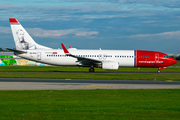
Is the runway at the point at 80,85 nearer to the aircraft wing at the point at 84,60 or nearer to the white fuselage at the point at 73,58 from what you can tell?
the aircraft wing at the point at 84,60

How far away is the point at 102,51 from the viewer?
4619cm

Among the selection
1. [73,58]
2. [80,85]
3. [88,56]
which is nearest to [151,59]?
[88,56]

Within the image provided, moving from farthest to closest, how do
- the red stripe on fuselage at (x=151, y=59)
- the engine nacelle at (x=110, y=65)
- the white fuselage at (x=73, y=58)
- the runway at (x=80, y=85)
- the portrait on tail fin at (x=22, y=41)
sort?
the portrait on tail fin at (x=22, y=41)
the white fuselage at (x=73, y=58)
the red stripe on fuselage at (x=151, y=59)
the engine nacelle at (x=110, y=65)
the runway at (x=80, y=85)

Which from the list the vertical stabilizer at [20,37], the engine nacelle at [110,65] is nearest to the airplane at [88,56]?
the vertical stabilizer at [20,37]

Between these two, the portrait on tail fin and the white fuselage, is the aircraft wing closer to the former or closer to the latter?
the white fuselage

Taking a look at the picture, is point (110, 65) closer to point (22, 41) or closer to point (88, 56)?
point (88, 56)
